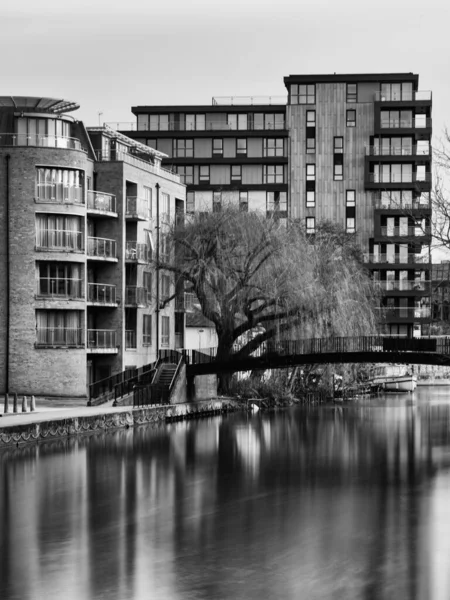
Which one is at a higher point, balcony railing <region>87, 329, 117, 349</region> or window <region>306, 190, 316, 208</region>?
window <region>306, 190, 316, 208</region>

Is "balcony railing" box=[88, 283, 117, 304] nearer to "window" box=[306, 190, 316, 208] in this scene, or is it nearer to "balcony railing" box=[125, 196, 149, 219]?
"balcony railing" box=[125, 196, 149, 219]

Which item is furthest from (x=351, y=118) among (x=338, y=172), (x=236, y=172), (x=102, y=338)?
(x=102, y=338)

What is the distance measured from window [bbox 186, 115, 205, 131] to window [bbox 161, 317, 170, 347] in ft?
169

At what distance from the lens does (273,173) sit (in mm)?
122875

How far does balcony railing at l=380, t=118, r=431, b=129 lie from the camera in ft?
385

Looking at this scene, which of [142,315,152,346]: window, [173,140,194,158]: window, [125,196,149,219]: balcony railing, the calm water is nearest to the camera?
the calm water

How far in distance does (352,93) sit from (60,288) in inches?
2579

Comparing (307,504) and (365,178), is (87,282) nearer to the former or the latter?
(307,504)

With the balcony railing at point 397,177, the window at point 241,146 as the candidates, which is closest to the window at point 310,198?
the balcony railing at point 397,177

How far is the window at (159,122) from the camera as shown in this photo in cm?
12362

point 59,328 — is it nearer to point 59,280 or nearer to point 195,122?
point 59,280

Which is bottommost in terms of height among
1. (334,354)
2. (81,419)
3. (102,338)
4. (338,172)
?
(81,419)

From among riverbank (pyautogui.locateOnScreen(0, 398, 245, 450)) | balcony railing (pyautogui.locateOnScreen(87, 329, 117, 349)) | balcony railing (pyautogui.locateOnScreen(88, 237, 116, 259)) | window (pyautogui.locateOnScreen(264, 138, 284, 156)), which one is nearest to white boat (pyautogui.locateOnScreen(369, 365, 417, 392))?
window (pyautogui.locateOnScreen(264, 138, 284, 156))

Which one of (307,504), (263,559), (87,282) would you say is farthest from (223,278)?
(263,559)
